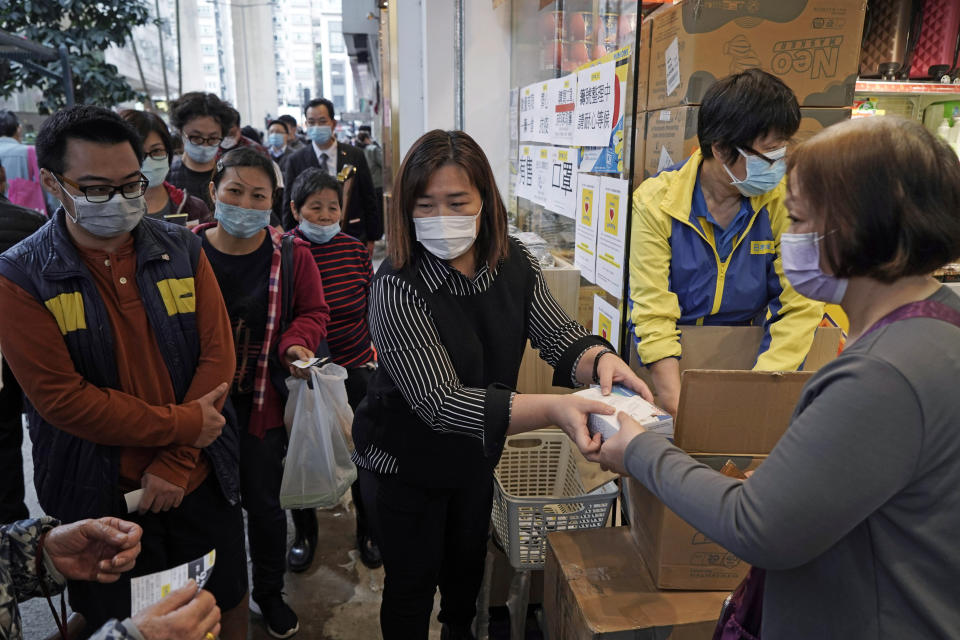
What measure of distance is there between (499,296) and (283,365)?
104cm

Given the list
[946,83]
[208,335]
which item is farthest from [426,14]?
[208,335]

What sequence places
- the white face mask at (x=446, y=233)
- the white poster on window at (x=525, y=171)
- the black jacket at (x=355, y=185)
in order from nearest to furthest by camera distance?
the white face mask at (x=446, y=233) < the white poster on window at (x=525, y=171) < the black jacket at (x=355, y=185)

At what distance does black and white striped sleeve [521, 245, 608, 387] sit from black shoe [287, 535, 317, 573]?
1.67 metres

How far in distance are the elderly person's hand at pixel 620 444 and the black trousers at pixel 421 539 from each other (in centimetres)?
57

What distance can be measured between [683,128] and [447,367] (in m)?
1.43

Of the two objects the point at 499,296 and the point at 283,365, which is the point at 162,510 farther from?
the point at 499,296

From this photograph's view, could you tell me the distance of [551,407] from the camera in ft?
4.75

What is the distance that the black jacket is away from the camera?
5.19 metres

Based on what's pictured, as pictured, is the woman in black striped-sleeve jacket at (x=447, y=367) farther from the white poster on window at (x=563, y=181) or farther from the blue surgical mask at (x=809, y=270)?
the white poster on window at (x=563, y=181)

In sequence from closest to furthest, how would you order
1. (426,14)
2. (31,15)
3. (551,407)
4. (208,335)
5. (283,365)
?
(551,407) < (208,335) < (283,365) < (426,14) < (31,15)

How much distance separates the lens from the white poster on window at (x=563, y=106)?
9.72 ft

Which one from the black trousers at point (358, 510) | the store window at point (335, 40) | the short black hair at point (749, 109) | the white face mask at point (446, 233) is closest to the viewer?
the white face mask at point (446, 233)

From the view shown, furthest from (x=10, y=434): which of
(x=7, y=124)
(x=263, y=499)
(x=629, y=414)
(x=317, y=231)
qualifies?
(x=7, y=124)

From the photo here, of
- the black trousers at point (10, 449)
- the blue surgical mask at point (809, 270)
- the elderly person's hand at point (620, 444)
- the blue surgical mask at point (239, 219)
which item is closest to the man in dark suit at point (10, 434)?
the black trousers at point (10, 449)
